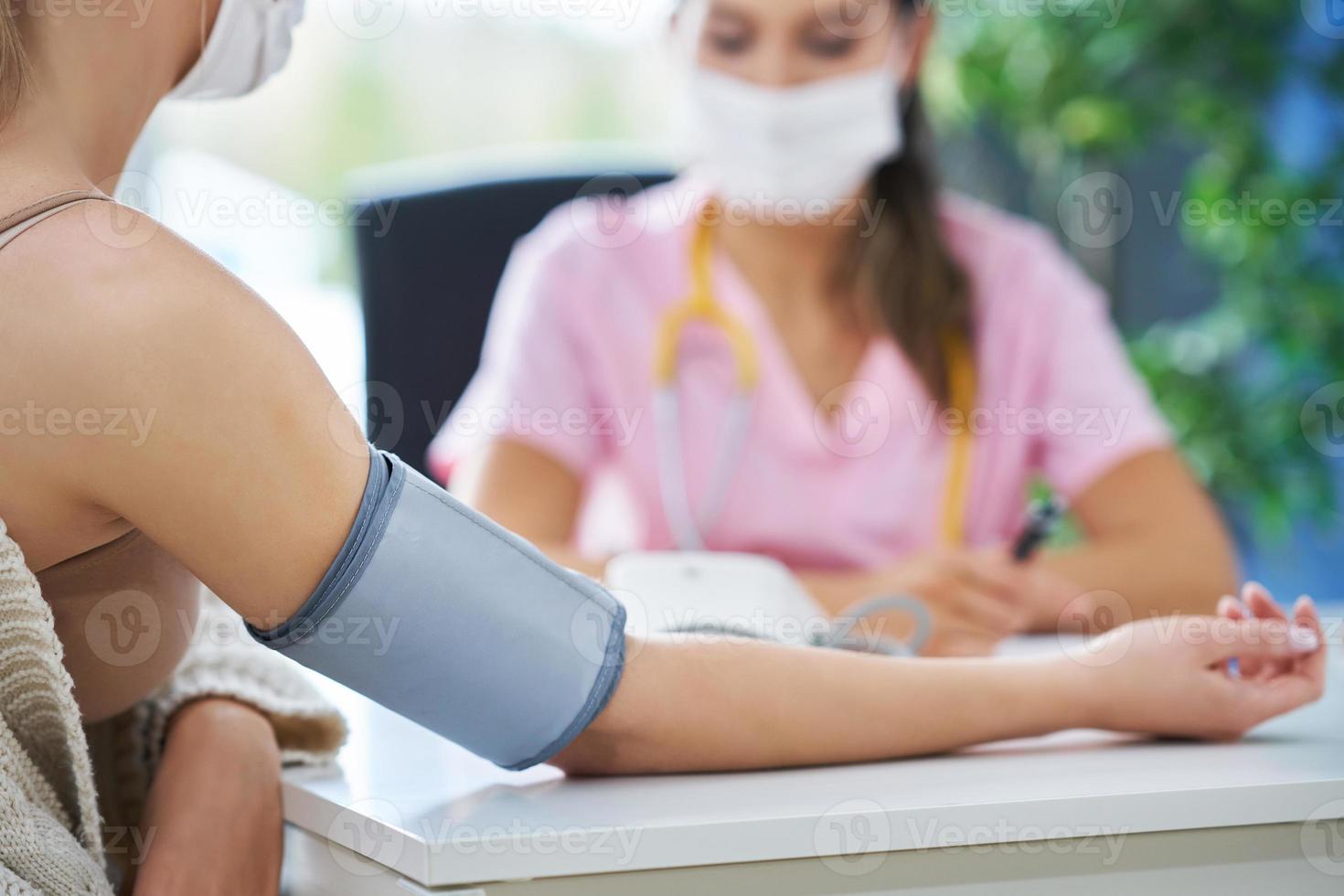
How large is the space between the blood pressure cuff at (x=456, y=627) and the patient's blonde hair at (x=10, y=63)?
22cm

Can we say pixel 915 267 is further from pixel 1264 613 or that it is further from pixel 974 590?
pixel 1264 613

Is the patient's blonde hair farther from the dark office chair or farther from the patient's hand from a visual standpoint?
the dark office chair

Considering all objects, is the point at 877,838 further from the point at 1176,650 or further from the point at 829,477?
the point at 829,477

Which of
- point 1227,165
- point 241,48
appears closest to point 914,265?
point 241,48

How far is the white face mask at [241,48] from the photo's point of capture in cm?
68

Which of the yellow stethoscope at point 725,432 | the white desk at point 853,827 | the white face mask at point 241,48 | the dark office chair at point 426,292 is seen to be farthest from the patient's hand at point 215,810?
the dark office chair at point 426,292

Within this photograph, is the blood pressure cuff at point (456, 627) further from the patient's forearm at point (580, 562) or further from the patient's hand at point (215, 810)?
the patient's forearm at point (580, 562)

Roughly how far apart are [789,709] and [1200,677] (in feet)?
0.73

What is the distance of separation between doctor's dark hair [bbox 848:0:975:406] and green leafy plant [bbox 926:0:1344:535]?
81 cm

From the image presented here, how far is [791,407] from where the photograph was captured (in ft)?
4.25

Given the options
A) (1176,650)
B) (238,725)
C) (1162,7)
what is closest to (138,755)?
(238,725)

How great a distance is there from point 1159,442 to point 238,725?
911mm

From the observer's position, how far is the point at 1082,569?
1.18 meters

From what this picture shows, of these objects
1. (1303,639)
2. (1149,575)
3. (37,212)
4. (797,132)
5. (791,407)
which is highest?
(37,212)
